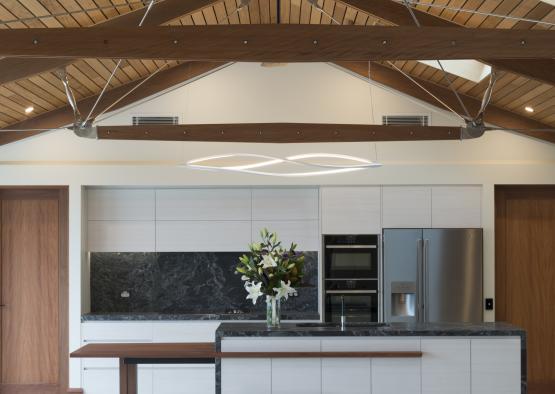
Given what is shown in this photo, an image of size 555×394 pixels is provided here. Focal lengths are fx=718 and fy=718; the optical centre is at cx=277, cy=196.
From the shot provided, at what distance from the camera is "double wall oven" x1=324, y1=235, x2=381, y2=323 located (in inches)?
276

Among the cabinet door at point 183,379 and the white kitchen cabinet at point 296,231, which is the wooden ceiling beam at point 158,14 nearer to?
the white kitchen cabinet at point 296,231

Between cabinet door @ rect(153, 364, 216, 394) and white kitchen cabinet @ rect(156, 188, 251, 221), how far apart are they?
148 centimetres

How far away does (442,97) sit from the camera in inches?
275

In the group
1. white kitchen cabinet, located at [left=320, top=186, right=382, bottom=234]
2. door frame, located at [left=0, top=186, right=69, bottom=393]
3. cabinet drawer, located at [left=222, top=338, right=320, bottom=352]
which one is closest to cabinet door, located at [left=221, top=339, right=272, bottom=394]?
cabinet drawer, located at [left=222, top=338, right=320, bottom=352]

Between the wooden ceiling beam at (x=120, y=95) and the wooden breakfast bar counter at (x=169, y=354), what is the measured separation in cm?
259

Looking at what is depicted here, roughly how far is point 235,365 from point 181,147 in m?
2.61

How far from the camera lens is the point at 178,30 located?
3.36 metres

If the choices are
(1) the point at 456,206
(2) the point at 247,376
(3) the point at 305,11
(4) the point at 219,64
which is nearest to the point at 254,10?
(3) the point at 305,11

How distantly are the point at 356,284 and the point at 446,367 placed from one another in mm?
1864

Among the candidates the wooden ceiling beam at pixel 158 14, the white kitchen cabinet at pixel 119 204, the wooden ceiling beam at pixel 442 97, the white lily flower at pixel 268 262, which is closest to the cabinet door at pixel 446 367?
the white lily flower at pixel 268 262

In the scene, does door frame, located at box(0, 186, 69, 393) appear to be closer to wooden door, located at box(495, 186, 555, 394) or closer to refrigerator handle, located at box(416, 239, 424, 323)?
refrigerator handle, located at box(416, 239, 424, 323)

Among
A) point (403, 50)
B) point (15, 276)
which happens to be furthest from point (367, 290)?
point (403, 50)

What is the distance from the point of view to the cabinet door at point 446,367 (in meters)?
5.25

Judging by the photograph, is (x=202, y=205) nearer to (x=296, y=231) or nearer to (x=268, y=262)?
(x=296, y=231)
